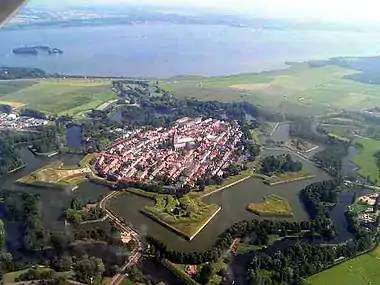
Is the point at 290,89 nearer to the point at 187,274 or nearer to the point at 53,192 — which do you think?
the point at 53,192

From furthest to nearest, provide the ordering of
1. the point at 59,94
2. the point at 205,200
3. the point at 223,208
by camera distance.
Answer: the point at 59,94, the point at 205,200, the point at 223,208

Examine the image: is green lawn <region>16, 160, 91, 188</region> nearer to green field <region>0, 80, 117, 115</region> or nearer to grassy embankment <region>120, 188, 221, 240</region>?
grassy embankment <region>120, 188, 221, 240</region>

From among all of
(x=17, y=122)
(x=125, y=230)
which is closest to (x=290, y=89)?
(x=17, y=122)

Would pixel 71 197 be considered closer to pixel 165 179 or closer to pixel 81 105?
pixel 165 179

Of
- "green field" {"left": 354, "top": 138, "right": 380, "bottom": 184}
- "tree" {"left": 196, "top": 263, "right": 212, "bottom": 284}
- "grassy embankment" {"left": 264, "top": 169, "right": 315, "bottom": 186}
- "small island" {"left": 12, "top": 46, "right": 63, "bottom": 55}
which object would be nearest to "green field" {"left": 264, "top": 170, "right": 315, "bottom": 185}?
"grassy embankment" {"left": 264, "top": 169, "right": 315, "bottom": 186}

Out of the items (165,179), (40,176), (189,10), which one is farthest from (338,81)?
(189,10)

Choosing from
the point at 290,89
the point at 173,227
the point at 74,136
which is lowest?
the point at 74,136

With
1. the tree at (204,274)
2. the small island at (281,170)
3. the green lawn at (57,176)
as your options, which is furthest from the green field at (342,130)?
the tree at (204,274)
